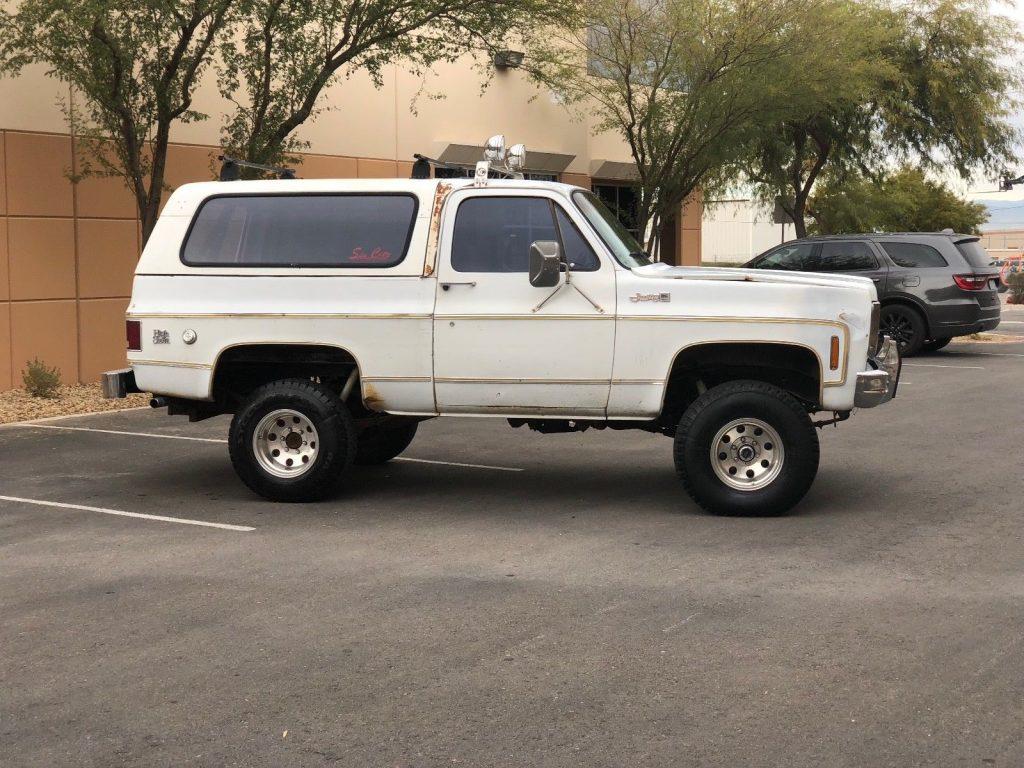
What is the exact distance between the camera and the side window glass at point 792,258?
21.2 m

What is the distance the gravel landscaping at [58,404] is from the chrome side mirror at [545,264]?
277 inches

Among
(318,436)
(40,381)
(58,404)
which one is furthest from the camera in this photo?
(40,381)

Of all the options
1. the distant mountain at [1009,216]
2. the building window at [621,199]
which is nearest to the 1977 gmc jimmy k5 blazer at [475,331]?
the building window at [621,199]

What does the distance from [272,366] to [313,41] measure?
7.32 meters

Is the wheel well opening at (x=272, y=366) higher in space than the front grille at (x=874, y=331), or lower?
lower

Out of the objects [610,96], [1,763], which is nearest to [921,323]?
[610,96]

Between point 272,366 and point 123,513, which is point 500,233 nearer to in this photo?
point 272,366

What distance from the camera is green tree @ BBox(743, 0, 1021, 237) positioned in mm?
27141

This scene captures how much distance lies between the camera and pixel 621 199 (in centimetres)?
2588

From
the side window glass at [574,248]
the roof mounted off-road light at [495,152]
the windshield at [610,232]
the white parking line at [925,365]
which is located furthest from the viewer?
the white parking line at [925,365]

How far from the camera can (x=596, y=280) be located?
8852mm

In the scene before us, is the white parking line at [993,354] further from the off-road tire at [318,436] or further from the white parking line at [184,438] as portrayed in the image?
the off-road tire at [318,436]

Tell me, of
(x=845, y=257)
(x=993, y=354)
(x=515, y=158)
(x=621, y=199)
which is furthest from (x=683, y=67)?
(x=515, y=158)

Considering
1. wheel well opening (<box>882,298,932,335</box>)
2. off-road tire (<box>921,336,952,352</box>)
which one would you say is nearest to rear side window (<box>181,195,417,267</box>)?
wheel well opening (<box>882,298,932,335</box>)
